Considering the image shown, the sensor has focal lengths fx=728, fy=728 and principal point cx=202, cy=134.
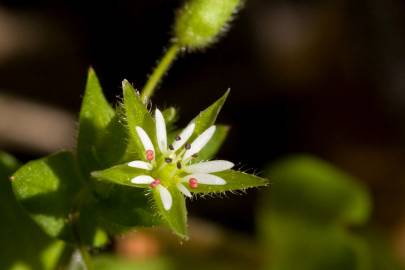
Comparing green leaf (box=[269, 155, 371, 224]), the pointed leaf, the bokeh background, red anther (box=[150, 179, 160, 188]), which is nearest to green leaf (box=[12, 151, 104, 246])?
the pointed leaf

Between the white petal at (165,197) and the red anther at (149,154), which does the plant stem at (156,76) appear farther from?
the white petal at (165,197)

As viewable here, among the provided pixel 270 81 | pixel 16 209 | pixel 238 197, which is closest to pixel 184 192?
pixel 16 209

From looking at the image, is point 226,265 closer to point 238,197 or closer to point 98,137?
point 238,197

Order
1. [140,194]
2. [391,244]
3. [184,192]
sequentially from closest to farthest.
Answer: [184,192], [140,194], [391,244]

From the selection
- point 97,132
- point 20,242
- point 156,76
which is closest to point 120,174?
point 97,132

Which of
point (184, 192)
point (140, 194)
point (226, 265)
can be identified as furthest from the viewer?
point (226, 265)

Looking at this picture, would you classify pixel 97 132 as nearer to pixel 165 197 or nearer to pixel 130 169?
pixel 130 169

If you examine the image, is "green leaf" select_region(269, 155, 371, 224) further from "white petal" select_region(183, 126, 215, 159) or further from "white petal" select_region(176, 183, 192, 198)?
"white petal" select_region(176, 183, 192, 198)

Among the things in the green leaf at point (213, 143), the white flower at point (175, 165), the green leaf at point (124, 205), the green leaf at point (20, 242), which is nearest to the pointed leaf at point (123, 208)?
the green leaf at point (124, 205)
